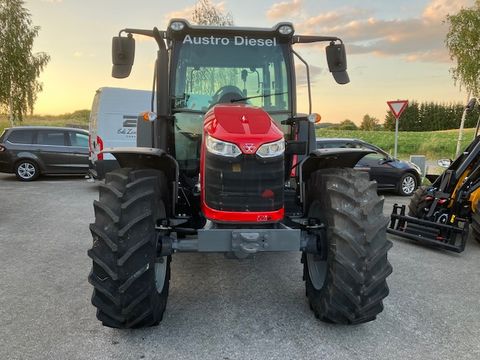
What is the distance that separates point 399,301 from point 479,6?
2243cm

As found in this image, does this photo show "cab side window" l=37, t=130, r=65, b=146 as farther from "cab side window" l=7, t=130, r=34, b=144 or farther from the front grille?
the front grille

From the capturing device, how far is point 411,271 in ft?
17.3

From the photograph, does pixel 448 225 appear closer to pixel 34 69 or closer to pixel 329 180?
pixel 329 180

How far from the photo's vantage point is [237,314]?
3.90 meters

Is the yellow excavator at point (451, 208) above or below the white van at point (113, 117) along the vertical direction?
below

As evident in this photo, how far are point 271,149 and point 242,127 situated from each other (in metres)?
0.29

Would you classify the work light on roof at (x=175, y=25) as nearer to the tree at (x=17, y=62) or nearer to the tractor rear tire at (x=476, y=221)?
the tractor rear tire at (x=476, y=221)

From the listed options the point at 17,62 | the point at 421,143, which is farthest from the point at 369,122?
the point at 17,62

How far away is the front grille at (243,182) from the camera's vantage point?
11.1ft

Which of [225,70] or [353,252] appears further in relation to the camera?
[225,70]

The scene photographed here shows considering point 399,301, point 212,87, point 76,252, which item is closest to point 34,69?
point 76,252

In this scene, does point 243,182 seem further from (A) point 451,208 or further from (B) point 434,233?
(A) point 451,208

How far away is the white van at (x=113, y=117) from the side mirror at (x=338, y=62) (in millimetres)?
7894

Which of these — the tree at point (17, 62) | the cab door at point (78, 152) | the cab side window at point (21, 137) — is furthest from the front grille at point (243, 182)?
the tree at point (17, 62)
